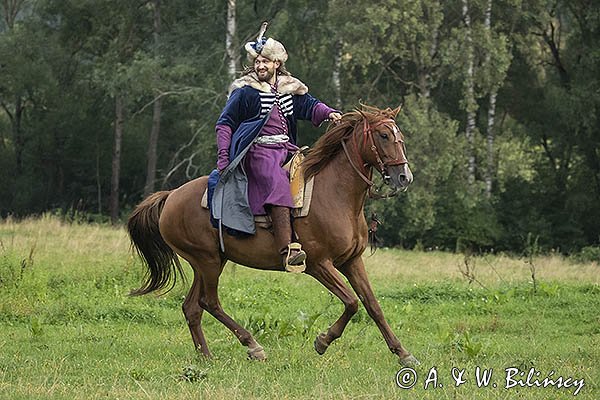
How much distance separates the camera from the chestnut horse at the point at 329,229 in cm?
889

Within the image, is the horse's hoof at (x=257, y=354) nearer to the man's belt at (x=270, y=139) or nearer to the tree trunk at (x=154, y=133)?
the man's belt at (x=270, y=139)

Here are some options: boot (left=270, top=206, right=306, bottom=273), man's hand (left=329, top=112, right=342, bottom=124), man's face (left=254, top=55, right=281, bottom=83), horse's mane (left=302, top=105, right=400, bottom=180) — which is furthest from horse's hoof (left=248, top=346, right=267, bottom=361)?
man's face (left=254, top=55, right=281, bottom=83)

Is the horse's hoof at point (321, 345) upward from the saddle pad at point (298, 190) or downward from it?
downward

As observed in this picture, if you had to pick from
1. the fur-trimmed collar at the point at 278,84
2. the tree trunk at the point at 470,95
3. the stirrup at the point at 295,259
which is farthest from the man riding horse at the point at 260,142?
the tree trunk at the point at 470,95

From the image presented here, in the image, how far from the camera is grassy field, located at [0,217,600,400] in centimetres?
763

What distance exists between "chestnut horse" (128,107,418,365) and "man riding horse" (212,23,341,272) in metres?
0.22

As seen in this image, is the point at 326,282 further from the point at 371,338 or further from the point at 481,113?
the point at 481,113

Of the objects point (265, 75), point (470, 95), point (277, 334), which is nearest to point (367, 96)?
point (470, 95)

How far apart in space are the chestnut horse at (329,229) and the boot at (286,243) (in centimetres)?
15

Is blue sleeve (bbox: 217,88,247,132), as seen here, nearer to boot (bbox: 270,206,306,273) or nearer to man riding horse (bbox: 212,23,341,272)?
man riding horse (bbox: 212,23,341,272)

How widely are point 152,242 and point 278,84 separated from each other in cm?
224

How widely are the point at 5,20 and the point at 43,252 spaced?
3129 cm

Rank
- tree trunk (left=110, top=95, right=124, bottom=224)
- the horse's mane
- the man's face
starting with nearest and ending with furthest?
the horse's mane → the man's face → tree trunk (left=110, top=95, right=124, bottom=224)

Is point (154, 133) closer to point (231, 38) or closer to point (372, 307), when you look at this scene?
point (231, 38)
